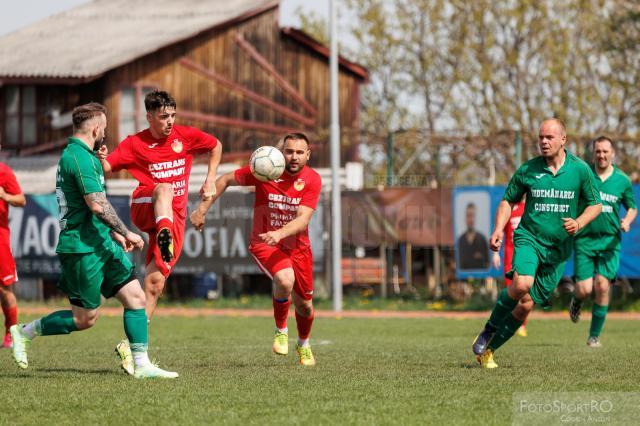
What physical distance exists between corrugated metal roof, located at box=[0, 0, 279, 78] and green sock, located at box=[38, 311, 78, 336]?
2578 cm

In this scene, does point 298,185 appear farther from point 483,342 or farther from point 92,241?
point 92,241

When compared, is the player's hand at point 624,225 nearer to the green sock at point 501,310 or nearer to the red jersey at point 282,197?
the green sock at point 501,310

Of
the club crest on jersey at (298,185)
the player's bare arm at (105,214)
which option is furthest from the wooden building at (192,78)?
the player's bare arm at (105,214)

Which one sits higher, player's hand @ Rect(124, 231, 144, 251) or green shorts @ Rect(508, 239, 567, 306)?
player's hand @ Rect(124, 231, 144, 251)

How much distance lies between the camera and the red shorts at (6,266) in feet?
44.7

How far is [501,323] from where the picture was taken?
36.3 feet

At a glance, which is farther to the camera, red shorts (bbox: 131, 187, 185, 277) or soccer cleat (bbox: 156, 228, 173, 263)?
red shorts (bbox: 131, 187, 185, 277)

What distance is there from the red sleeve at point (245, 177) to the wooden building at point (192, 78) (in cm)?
2391

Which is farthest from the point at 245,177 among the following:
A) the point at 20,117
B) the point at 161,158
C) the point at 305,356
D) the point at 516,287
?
the point at 20,117

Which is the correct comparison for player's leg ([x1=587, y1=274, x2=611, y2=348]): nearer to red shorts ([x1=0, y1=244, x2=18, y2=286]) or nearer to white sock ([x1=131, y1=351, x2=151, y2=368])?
white sock ([x1=131, y1=351, x2=151, y2=368])

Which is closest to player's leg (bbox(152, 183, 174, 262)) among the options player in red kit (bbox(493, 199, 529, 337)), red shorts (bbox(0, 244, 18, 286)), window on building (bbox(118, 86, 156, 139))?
red shorts (bbox(0, 244, 18, 286))

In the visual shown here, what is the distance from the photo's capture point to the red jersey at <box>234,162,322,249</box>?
37.7ft

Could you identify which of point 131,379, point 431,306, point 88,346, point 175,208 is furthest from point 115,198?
point 131,379

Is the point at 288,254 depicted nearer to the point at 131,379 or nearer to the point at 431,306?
the point at 131,379
